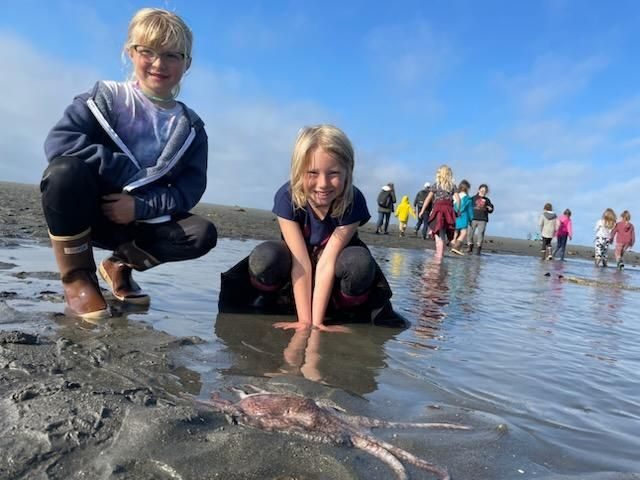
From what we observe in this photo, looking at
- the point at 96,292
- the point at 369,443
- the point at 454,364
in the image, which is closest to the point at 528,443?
the point at 369,443

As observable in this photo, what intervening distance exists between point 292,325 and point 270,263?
0.45 metres

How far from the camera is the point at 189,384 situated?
212cm

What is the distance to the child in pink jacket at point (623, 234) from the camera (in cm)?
1845

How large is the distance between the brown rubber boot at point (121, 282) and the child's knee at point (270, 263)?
791 millimetres

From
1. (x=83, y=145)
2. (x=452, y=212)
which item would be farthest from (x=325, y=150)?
(x=452, y=212)

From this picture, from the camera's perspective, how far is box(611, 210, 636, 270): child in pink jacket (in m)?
18.5

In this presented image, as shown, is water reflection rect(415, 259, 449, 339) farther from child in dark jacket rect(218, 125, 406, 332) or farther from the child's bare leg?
the child's bare leg

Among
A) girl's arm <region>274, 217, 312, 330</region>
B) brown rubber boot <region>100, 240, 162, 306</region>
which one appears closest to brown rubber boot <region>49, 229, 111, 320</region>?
brown rubber boot <region>100, 240, 162, 306</region>

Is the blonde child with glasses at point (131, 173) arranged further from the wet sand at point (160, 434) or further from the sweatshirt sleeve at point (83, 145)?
the wet sand at point (160, 434)

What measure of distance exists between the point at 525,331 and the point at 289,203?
2.08 m

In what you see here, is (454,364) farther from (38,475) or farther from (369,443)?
(38,475)

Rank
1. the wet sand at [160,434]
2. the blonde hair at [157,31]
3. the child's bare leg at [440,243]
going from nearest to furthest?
the wet sand at [160,434] < the blonde hair at [157,31] < the child's bare leg at [440,243]

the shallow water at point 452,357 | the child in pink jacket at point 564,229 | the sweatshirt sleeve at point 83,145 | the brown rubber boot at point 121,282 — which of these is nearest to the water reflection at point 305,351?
the shallow water at point 452,357

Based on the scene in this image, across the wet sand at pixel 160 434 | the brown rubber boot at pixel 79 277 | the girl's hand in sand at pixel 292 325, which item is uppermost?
the brown rubber boot at pixel 79 277
